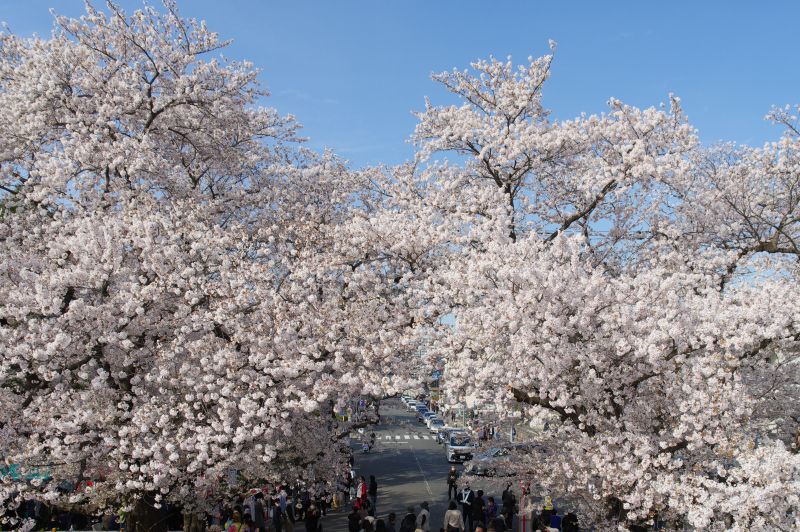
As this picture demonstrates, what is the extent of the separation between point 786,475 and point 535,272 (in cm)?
408

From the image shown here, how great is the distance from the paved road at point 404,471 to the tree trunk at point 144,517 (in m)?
5.76

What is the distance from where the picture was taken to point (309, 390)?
9688mm

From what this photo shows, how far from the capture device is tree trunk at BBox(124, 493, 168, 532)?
1058 cm

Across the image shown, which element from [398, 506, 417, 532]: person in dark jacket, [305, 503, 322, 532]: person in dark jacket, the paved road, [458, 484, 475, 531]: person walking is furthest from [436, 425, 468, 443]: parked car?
[398, 506, 417, 532]: person in dark jacket

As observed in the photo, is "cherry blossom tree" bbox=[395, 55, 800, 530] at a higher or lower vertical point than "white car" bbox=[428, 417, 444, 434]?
higher

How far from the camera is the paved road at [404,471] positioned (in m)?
18.2

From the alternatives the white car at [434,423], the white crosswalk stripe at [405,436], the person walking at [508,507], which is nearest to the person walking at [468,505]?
the person walking at [508,507]

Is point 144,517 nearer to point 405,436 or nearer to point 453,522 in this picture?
point 453,522

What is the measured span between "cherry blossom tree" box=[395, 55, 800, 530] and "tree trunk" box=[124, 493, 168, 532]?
596 cm

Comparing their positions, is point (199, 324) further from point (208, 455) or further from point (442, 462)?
point (442, 462)

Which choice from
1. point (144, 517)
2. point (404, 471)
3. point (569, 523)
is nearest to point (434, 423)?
point (404, 471)

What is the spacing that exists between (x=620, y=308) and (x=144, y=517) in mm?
9224

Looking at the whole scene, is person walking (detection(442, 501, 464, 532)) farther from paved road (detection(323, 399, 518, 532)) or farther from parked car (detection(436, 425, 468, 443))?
parked car (detection(436, 425, 468, 443))

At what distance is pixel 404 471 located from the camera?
2888cm
